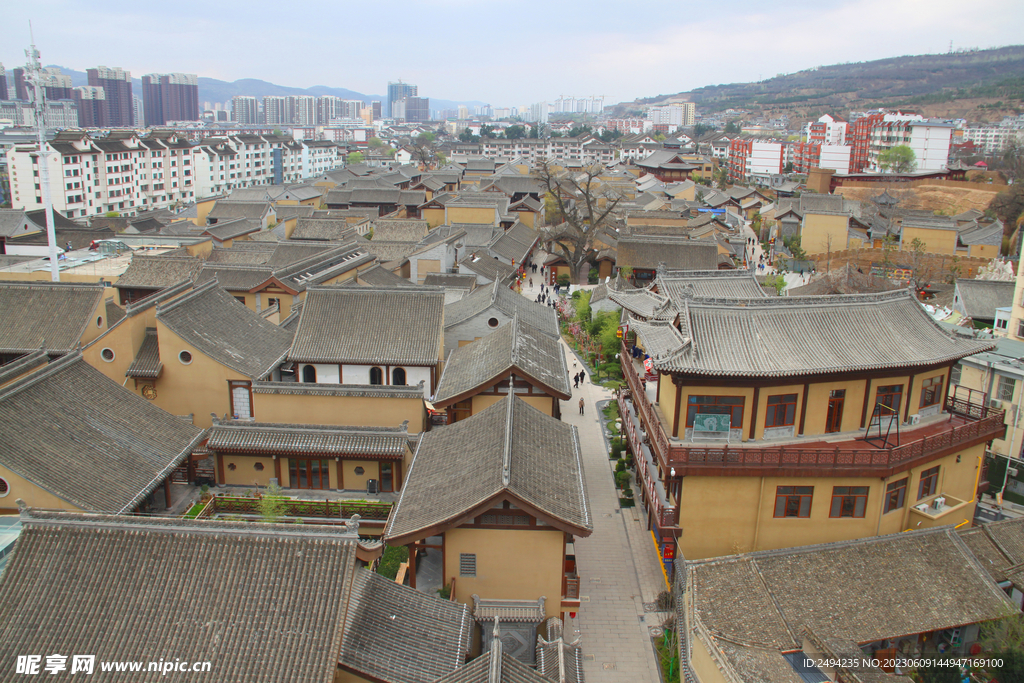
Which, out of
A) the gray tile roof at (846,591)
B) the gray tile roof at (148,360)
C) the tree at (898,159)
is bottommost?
the gray tile roof at (846,591)

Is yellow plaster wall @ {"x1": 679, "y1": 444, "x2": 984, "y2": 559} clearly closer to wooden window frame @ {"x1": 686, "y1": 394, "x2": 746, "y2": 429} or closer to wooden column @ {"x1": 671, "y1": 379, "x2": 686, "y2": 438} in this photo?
wooden column @ {"x1": 671, "y1": 379, "x2": 686, "y2": 438}

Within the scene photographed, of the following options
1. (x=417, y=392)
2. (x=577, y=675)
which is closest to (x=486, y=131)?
(x=417, y=392)

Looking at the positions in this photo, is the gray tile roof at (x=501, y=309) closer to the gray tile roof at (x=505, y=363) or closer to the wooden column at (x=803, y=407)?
the gray tile roof at (x=505, y=363)

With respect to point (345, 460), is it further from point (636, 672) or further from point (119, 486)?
point (636, 672)

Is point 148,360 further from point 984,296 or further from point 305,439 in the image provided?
point 984,296

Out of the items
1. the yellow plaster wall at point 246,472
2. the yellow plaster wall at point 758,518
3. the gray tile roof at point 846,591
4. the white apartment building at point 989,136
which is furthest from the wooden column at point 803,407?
the white apartment building at point 989,136

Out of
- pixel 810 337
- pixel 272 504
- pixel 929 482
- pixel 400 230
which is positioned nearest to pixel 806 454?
pixel 810 337

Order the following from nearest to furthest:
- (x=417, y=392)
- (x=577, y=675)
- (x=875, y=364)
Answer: (x=577, y=675)
(x=875, y=364)
(x=417, y=392)
